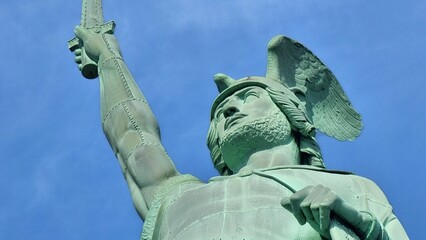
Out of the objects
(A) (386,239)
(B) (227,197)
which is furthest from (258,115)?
(A) (386,239)

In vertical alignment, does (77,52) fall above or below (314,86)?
above

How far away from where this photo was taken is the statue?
41.1 ft

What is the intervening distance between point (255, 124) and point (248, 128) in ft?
0.34

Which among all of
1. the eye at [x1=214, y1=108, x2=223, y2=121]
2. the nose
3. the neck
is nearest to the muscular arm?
the neck

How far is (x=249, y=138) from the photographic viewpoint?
1408 centimetres

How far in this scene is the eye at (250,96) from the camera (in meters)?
14.6

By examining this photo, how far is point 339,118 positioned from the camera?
15.7m

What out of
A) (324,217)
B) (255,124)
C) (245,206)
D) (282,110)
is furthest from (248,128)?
(324,217)

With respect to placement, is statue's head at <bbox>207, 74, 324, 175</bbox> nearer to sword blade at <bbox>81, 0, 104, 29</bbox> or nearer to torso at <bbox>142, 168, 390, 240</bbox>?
torso at <bbox>142, 168, 390, 240</bbox>

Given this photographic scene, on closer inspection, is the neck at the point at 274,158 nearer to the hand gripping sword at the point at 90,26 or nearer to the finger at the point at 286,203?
the finger at the point at 286,203

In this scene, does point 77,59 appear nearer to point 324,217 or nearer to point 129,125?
point 129,125

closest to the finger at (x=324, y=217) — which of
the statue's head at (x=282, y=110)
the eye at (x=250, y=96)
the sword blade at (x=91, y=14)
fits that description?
the statue's head at (x=282, y=110)

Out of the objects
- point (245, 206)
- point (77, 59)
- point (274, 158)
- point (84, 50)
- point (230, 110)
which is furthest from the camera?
point (77, 59)

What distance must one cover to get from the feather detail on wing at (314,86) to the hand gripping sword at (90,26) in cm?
262
